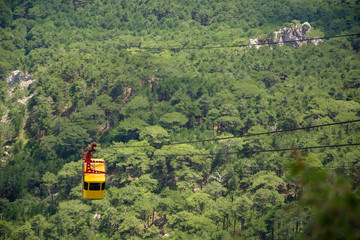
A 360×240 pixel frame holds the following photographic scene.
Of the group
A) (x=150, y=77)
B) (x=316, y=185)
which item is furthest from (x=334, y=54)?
(x=316, y=185)

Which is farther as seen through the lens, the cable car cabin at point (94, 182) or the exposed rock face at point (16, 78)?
the exposed rock face at point (16, 78)

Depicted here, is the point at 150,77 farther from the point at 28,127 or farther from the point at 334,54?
the point at 334,54

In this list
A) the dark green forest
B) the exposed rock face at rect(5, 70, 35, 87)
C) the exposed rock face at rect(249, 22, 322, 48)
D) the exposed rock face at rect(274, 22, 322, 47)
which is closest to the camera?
the dark green forest

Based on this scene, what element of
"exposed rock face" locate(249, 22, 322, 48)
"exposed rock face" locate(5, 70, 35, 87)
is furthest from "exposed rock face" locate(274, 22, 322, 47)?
"exposed rock face" locate(5, 70, 35, 87)

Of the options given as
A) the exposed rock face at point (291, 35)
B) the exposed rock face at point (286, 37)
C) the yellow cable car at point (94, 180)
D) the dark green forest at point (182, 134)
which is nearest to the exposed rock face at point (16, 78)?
the dark green forest at point (182, 134)

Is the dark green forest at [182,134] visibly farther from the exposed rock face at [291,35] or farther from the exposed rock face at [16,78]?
the exposed rock face at [16,78]

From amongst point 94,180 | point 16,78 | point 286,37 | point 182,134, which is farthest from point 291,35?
point 94,180

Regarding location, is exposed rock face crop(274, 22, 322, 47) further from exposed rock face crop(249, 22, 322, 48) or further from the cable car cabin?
the cable car cabin

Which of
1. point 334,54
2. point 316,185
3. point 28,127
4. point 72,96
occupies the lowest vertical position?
point 28,127

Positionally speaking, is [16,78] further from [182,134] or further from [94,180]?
[94,180]
